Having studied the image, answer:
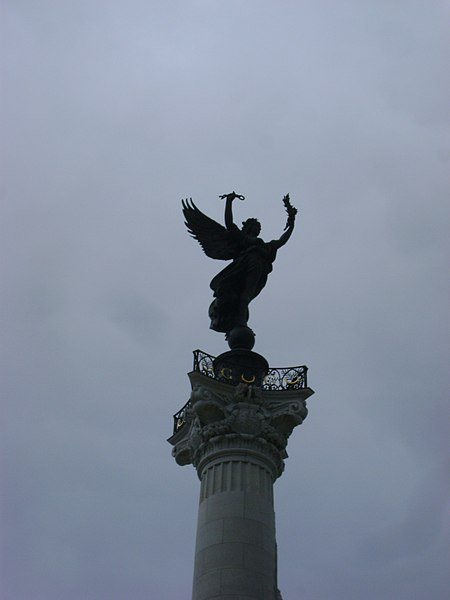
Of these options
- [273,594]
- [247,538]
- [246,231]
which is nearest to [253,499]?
[247,538]

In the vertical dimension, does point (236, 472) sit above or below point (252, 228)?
below

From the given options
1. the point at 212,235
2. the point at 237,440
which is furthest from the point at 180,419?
the point at 212,235

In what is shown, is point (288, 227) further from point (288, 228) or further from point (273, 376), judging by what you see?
point (273, 376)

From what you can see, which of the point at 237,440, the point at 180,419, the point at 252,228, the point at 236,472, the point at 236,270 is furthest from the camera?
the point at 252,228

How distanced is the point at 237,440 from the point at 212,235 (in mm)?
9395

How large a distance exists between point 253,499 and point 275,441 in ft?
7.10

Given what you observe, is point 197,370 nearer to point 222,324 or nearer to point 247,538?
point 222,324

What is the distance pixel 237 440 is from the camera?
22.8 m

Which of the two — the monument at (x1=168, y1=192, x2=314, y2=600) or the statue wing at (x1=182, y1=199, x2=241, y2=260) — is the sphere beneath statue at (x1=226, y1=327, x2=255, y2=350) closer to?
the monument at (x1=168, y1=192, x2=314, y2=600)

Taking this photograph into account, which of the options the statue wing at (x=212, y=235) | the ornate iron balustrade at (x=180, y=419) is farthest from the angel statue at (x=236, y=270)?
the ornate iron balustrade at (x=180, y=419)

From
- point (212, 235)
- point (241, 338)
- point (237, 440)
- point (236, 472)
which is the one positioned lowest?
point (236, 472)

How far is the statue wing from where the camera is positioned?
1134 inches

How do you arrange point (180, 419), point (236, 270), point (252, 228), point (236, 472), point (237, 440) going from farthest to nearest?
point (252, 228)
point (236, 270)
point (180, 419)
point (237, 440)
point (236, 472)

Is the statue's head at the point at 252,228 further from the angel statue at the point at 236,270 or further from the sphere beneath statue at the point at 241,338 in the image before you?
the sphere beneath statue at the point at 241,338
